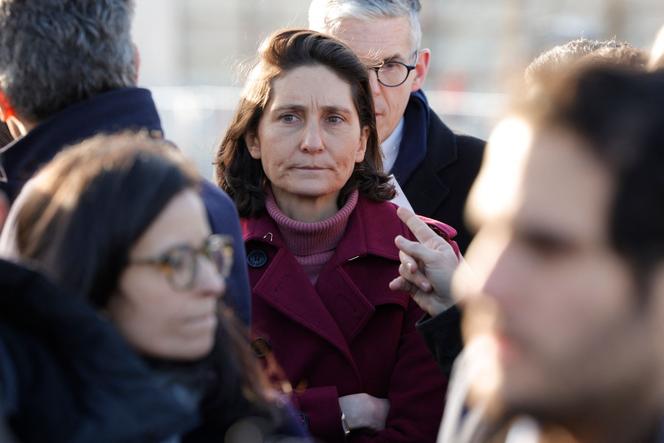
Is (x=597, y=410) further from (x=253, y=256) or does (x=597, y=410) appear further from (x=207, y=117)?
(x=207, y=117)

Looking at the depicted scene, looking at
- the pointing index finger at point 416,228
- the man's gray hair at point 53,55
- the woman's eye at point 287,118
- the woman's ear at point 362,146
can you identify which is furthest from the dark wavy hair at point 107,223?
the woman's ear at point 362,146

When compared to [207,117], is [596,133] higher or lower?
higher

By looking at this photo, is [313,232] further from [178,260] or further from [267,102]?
[178,260]

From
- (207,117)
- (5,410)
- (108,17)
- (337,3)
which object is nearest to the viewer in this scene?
(5,410)

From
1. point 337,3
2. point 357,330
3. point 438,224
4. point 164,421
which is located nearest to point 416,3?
point 337,3

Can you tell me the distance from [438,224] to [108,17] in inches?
48.8

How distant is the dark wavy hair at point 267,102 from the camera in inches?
147

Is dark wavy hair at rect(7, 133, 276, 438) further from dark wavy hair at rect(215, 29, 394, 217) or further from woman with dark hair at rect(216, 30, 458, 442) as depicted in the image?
dark wavy hair at rect(215, 29, 394, 217)

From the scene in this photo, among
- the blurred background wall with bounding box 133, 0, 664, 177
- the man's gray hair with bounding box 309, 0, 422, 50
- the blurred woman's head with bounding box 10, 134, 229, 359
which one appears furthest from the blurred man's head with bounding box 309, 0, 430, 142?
the blurred background wall with bounding box 133, 0, 664, 177

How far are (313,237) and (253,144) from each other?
17.0 inches

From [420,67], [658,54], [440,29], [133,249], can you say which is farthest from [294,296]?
[440,29]

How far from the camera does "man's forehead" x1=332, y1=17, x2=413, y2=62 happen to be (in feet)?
15.1

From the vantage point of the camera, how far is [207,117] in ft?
49.1

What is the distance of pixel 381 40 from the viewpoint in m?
4.64
